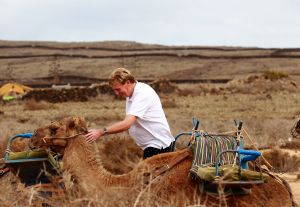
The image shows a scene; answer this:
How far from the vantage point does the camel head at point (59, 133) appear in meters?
9.45

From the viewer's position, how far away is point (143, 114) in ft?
32.3

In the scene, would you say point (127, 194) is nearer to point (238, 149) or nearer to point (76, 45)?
point (238, 149)

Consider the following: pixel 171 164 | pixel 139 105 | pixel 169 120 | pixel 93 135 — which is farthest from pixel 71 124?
pixel 169 120

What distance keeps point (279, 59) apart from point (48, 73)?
36619 mm

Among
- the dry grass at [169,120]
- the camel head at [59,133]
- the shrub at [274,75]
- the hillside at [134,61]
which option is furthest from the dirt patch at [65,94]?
the hillside at [134,61]

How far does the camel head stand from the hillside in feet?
310

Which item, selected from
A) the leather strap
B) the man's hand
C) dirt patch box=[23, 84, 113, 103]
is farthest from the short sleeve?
dirt patch box=[23, 84, 113, 103]

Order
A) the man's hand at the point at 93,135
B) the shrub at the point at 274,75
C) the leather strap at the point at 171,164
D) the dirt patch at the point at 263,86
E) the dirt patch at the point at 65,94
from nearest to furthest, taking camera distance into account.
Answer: the leather strap at the point at 171,164 < the man's hand at the point at 93,135 < the dirt patch at the point at 65,94 < the dirt patch at the point at 263,86 < the shrub at the point at 274,75

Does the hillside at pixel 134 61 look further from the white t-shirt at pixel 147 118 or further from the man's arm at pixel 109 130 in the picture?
the man's arm at pixel 109 130

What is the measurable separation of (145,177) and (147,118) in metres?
1.24

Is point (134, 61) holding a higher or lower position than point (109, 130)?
lower

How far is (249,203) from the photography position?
894 cm

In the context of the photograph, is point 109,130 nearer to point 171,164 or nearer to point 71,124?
point 71,124

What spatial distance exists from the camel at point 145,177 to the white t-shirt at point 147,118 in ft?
2.50
